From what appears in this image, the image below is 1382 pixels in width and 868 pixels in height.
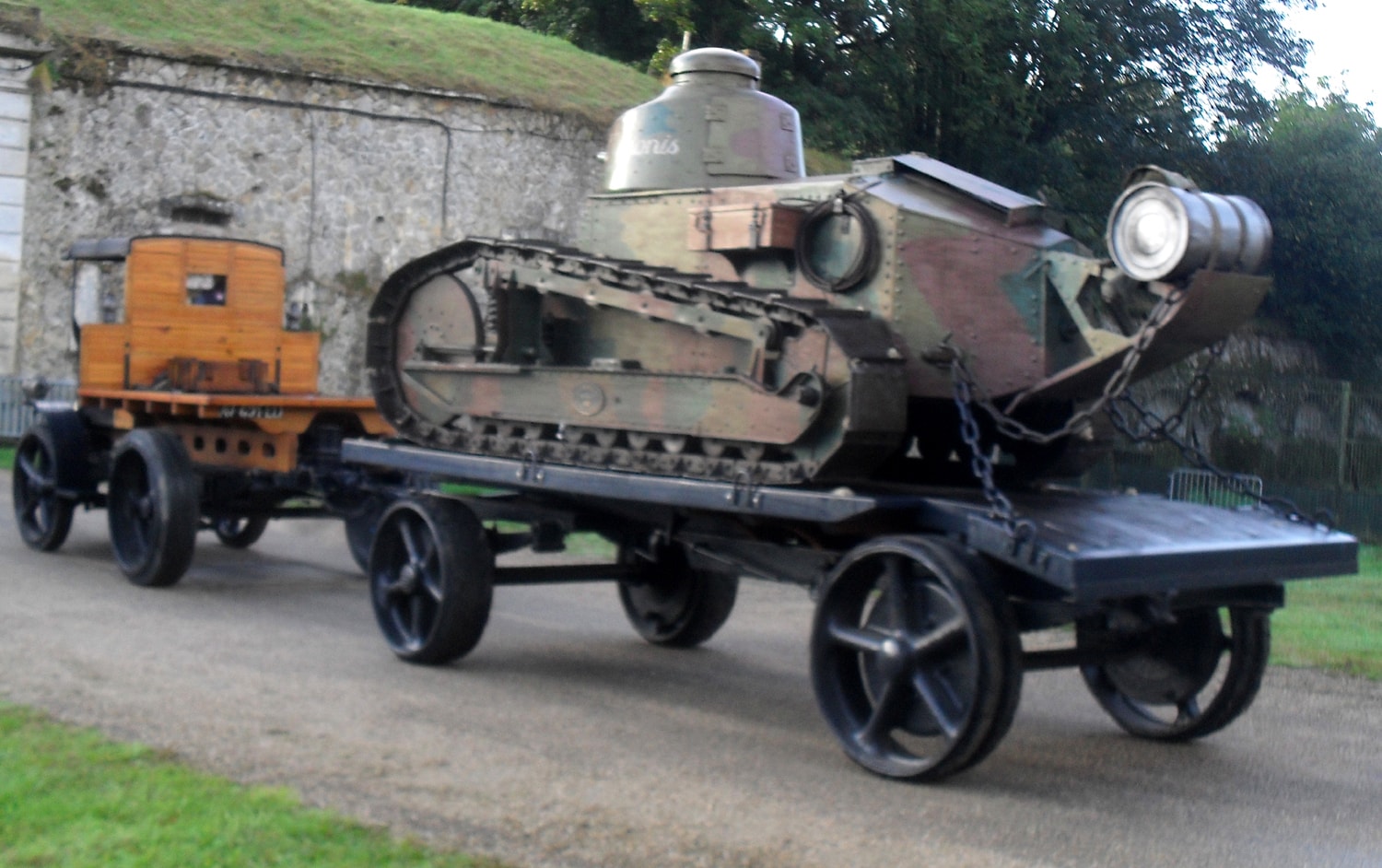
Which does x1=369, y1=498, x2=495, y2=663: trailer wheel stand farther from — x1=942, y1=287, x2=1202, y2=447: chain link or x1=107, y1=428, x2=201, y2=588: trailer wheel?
x1=942, y1=287, x2=1202, y2=447: chain link

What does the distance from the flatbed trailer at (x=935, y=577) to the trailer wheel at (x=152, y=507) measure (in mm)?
2395

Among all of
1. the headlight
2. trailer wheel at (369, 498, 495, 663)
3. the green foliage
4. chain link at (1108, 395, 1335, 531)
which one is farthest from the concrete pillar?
the headlight

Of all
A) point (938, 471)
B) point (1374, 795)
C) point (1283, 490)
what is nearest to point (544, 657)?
point (938, 471)

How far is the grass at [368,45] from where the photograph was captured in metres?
21.8

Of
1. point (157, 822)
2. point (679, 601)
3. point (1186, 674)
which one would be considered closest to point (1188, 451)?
point (1186, 674)

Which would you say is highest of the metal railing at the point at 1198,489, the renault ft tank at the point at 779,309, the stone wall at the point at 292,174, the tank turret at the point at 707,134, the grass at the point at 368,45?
the grass at the point at 368,45

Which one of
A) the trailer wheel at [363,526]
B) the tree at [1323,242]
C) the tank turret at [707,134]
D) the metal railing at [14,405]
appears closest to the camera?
the tank turret at [707,134]

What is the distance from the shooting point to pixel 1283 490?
61.3ft

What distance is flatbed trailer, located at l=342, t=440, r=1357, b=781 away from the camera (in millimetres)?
6039

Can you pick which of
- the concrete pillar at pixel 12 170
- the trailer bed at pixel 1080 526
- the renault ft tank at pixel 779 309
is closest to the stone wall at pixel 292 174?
the concrete pillar at pixel 12 170

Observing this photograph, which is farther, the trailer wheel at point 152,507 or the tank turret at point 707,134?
the trailer wheel at point 152,507

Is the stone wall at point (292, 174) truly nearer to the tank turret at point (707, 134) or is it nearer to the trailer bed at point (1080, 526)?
the tank turret at point (707, 134)

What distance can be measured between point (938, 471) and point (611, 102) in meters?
18.6

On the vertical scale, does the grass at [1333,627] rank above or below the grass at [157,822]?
above
